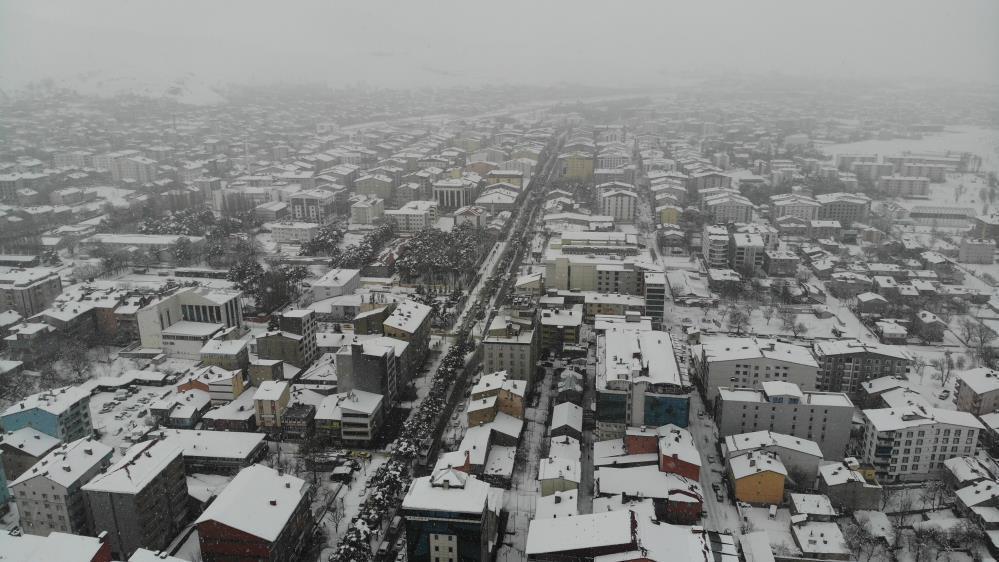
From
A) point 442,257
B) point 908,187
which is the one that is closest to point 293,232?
point 442,257

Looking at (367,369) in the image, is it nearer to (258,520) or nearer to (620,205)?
(258,520)

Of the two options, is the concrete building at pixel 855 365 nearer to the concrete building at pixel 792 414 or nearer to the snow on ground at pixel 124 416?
the concrete building at pixel 792 414

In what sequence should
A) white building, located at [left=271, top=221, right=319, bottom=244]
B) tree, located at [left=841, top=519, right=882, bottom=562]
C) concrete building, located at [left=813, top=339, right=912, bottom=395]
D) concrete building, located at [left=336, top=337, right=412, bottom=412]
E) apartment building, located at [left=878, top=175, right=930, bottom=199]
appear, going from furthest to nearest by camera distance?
apartment building, located at [left=878, top=175, right=930, bottom=199] < white building, located at [left=271, top=221, right=319, bottom=244] < concrete building, located at [left=813, top=339, right=912, bottom=395] < concrete building, located at [left=336, top=337, right=412, bottom=412] < tree, located at [left=841, top=519, right=882, bottom=562]

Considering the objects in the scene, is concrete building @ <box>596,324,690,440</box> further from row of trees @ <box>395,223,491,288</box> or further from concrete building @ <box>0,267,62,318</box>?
Answer: concrete building @ <box>0,267,62,318</box>

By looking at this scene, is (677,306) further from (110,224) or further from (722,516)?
(110,224)

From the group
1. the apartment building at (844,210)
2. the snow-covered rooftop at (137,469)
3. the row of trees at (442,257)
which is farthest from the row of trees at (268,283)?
the apartment building at (844,210)

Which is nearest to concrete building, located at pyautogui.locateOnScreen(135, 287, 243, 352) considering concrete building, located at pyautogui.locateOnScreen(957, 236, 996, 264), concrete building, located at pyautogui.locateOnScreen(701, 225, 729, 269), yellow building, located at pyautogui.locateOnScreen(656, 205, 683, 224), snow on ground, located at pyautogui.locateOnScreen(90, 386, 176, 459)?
snow on ground, located at pyautogui.locateOnScreen(90, 386, 176, 459)
